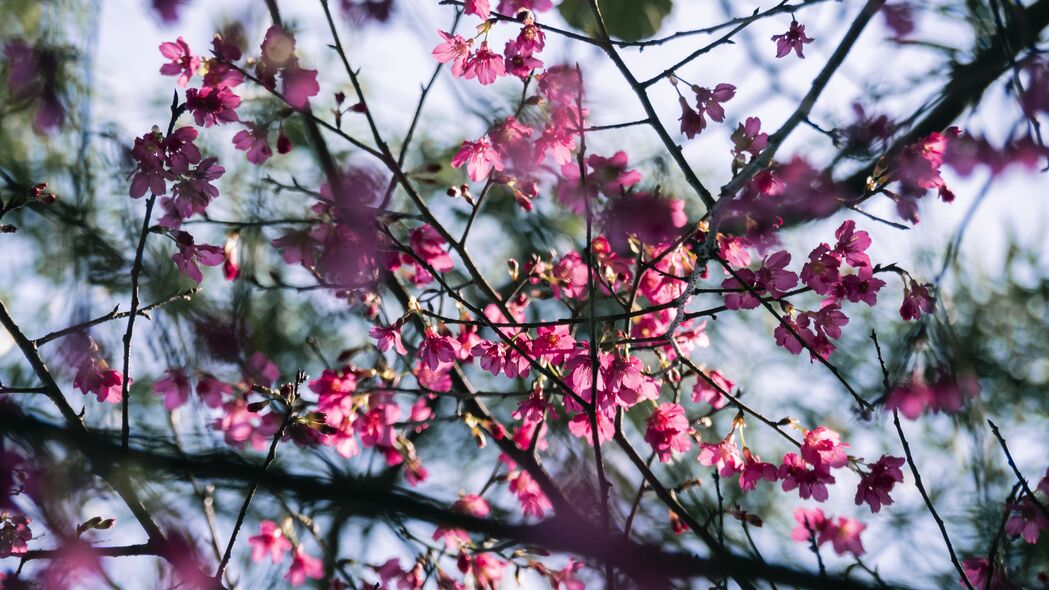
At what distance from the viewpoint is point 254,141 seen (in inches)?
65.5

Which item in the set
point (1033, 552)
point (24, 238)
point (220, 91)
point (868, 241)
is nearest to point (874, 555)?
point (1033, 552)

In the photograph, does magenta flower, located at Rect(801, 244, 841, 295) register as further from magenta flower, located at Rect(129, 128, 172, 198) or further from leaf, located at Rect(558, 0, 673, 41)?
magenta flower, located at Rect(129, 128, 172, 198)

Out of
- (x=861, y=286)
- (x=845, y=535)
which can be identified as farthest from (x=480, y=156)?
(x=845, y=535)

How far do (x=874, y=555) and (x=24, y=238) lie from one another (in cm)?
249

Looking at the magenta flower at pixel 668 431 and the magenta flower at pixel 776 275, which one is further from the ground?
the magenta flower at pixel 776 275

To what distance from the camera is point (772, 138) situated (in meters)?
1.24

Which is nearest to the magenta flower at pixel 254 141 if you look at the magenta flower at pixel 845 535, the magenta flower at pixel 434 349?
the magenta flower at pixel 434 349

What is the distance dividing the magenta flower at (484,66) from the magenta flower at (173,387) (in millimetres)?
861

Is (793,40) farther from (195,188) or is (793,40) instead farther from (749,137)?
(195,188)

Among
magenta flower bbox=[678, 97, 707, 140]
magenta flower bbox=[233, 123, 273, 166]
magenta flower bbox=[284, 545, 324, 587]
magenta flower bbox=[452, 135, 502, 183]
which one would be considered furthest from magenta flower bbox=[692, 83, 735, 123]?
magenta flower bbox=[284, 545, 324, 587]

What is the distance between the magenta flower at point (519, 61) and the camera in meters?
1.49

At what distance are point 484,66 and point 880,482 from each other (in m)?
1.05

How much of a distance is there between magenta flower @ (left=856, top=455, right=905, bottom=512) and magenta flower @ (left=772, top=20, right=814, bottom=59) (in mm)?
750

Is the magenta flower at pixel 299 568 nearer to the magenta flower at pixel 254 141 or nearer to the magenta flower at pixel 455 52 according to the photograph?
the magenta flower at pixel 254 141
